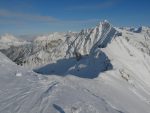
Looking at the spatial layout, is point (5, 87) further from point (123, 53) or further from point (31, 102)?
point (123, 53)

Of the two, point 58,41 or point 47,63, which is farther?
point 58,41

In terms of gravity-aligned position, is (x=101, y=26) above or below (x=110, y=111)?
above

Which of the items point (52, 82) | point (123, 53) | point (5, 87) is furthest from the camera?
point (123, 53)

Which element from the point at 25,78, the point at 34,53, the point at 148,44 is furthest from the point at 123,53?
the point at 25,78

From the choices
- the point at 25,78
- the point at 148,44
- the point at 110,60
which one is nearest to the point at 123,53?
the point at 110,60

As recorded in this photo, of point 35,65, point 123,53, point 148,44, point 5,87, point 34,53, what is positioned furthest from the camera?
point 34,53

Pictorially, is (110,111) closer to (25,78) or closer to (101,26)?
(25,78)

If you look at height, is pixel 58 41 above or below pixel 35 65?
above

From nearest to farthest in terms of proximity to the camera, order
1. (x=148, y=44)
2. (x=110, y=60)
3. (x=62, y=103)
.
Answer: (x=62, y=103)
(x=110, y=60)
(x=148, y=44)

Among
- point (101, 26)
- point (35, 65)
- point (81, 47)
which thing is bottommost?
point (35, 65)
